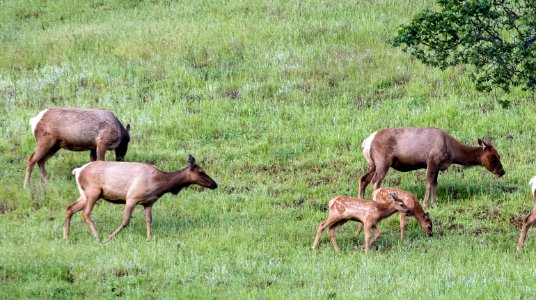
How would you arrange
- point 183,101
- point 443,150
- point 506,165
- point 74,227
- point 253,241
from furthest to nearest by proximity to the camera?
point 183,101 < point 506,165 < point 443,150 < point 74,227 < point 253,241

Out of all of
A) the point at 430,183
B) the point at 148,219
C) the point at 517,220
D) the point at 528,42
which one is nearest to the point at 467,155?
the point at 430,183

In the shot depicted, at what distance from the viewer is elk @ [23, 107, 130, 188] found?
18.1 meters

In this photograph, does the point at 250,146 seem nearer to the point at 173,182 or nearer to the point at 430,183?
the point at 430,183

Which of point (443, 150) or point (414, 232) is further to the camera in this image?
point (443, 150)

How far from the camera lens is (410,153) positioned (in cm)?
1748

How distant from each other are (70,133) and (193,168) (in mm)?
3507

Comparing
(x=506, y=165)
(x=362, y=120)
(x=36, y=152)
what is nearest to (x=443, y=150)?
(x=506, y=165)

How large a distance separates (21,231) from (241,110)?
888 cm

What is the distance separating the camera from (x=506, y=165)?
19.0 metres

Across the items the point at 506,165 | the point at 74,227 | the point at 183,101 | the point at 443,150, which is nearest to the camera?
the point at 74,227

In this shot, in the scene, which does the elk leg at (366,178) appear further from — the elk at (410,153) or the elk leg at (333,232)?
the elk leg at (333,232)

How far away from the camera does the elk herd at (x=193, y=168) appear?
1456 cm

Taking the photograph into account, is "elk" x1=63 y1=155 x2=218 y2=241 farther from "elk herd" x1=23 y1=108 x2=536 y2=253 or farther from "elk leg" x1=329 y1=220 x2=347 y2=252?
"elk leg" x1=329 y1=220 x2=347 y2=252

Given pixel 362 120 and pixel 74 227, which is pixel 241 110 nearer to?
pixel 362 120
